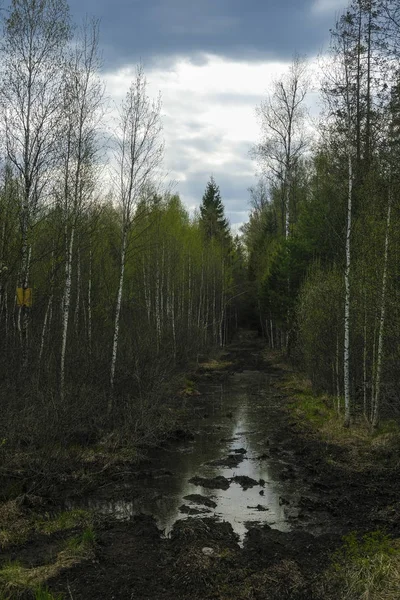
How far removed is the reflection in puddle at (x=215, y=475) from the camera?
8.45 m

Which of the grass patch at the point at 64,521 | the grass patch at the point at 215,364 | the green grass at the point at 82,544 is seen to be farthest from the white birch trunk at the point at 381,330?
the grass patch at the point at 215,364

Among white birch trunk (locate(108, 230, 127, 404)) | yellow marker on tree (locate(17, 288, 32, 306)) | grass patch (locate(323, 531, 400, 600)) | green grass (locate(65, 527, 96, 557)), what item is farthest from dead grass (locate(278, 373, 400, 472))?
yellow marker on tree (locate(17, 288, 32, 306))

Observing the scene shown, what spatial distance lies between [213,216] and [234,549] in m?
43.4

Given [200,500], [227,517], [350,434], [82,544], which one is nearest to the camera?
[82,544]

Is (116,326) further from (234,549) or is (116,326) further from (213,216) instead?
(213,216)

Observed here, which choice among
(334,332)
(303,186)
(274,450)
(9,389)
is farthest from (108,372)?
(303,186)

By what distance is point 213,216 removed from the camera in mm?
48719

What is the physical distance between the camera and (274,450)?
12414 millimetres

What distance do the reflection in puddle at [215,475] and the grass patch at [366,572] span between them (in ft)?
5.76

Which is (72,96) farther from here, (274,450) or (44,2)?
(274,450)

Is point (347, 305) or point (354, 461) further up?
point (347, 305)

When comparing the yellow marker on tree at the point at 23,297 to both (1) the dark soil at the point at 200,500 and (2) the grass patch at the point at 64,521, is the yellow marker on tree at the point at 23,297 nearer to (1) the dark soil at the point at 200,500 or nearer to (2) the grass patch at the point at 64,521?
(2) the grass patch at the point at 64,521

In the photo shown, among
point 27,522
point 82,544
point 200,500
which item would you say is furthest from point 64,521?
point 200,500

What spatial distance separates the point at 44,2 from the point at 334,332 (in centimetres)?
1167
